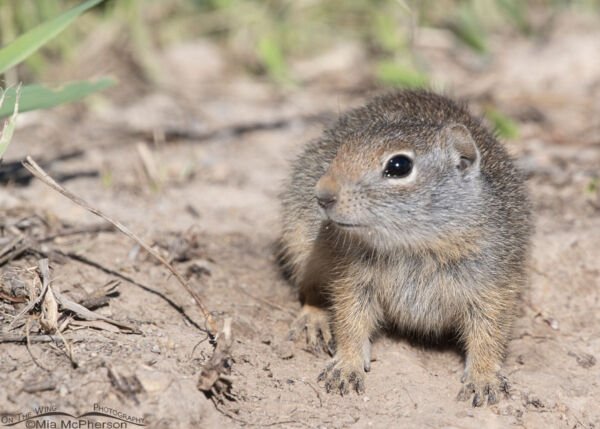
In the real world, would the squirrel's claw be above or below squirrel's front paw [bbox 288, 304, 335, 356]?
above

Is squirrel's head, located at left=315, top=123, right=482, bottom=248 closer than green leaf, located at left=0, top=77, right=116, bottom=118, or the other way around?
squirrel's head, located at left=315, top=123, right=482, bottom=248

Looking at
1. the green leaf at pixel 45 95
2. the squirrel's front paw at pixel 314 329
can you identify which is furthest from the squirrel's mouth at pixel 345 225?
the green leaf at pixel 45 95

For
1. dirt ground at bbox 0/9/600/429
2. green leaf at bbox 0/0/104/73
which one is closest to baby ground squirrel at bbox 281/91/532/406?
dirt ground at bbox 0/9/600/429

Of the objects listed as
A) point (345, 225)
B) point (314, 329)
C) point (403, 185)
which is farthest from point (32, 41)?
point (314, 329)

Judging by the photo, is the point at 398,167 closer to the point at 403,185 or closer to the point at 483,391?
the point at 403,185

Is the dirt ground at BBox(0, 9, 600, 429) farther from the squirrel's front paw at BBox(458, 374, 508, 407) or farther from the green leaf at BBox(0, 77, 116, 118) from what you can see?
the green leaf at BBox(0, 77, 116, 118)

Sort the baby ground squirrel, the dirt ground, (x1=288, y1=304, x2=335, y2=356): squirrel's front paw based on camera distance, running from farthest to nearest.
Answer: (x1=288, y1=304, x2=335, y2=356): squirrel's front paw
the baby ground squirrel
the dirt ground

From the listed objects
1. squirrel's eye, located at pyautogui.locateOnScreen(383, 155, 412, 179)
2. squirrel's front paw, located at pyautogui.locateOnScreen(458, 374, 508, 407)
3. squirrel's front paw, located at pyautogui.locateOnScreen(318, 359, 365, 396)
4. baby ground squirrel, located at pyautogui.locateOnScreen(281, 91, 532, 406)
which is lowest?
squirrel's front paw, located at pyautogui.locateOnScreen(318, 359, 365, 396)

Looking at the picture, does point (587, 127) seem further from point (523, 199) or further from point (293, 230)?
point (293, 230)
